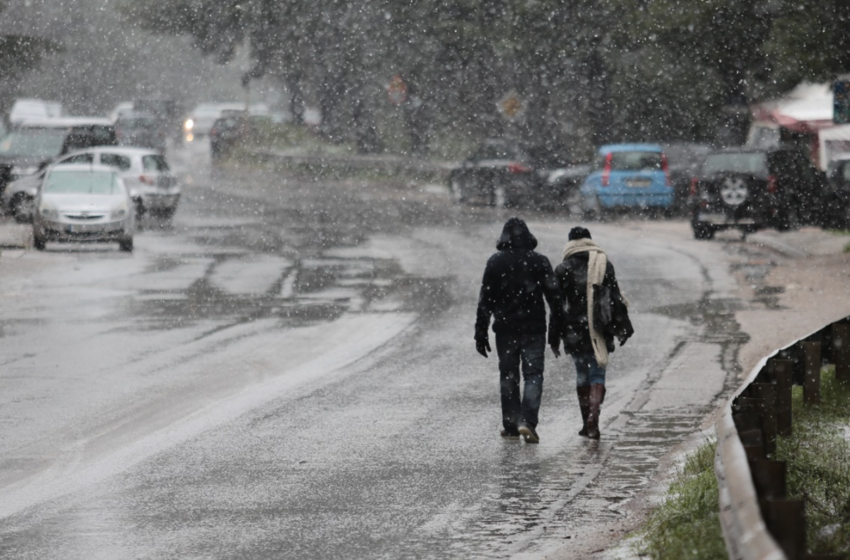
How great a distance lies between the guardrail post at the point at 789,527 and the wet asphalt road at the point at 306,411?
256 centimetres

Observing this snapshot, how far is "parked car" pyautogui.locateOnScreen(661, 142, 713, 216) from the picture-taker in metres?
35.9

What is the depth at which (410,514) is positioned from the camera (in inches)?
329

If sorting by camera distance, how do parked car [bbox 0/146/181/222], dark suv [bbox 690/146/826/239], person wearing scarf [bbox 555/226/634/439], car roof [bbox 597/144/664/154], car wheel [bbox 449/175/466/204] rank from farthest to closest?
car wheel [bbox 449/175/466/204], car roof [bbox 597/144/664/154], parked car [bbox 0/146/181/222], dark suv [bbox 690/146/826/239], person wearing scarf [bbox 555/226/634/439]

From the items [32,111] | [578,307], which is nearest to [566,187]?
[578,307]

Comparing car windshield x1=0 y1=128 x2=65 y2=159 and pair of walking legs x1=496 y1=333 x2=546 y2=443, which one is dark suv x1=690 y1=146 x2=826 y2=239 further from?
pair of walking legs x1=496 y1=333 x2=546 y2=443

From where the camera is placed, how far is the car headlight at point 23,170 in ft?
112

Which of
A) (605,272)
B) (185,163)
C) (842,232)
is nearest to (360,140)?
(185,163)

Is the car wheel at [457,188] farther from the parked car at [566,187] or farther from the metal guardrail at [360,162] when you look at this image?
the metal guardrail at [360,162]

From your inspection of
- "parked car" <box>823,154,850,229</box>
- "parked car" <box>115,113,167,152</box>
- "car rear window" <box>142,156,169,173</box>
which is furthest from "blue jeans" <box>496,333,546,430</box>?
"parked car" <box>115,113,167,152</box>

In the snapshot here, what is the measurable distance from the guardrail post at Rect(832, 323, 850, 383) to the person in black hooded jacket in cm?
274

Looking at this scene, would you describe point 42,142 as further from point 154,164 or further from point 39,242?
point 39,242

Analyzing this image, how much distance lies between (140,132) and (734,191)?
35.8m

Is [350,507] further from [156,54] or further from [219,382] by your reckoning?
[156,54]

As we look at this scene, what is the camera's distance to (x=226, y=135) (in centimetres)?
6266
